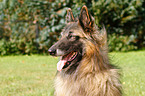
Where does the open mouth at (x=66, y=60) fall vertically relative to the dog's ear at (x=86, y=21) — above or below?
below

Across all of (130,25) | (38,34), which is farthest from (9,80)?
(130,25)

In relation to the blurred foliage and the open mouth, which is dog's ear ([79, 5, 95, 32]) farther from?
the blurred foliage

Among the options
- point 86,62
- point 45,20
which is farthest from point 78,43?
point 45,20

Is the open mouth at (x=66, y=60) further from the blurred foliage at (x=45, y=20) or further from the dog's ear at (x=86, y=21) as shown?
the blurred foliage at (x=45, y=20)

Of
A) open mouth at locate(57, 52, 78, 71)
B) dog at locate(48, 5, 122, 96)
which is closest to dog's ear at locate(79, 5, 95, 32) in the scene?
dog at locate(48, 5, 122, 96)

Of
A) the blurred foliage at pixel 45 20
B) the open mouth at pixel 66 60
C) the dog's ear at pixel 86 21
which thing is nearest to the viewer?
the dog's ear at pixel 86 21

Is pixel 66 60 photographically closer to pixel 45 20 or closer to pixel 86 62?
pixel 86 62

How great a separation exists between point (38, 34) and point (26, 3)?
2.32 meters

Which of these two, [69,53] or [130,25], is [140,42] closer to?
[130,25]

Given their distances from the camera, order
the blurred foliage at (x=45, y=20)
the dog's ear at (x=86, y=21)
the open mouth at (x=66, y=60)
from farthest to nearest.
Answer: the blurred foliage at (x=45, y=20) → the open mouth at (x=66, y=60) → the dog's ear at (x=86, y=21)

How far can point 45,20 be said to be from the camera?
1463cm

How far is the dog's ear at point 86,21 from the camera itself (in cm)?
397

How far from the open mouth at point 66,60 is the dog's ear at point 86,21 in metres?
0.53

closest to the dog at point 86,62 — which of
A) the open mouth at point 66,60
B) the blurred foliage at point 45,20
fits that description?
the open mouth at point 66,60
